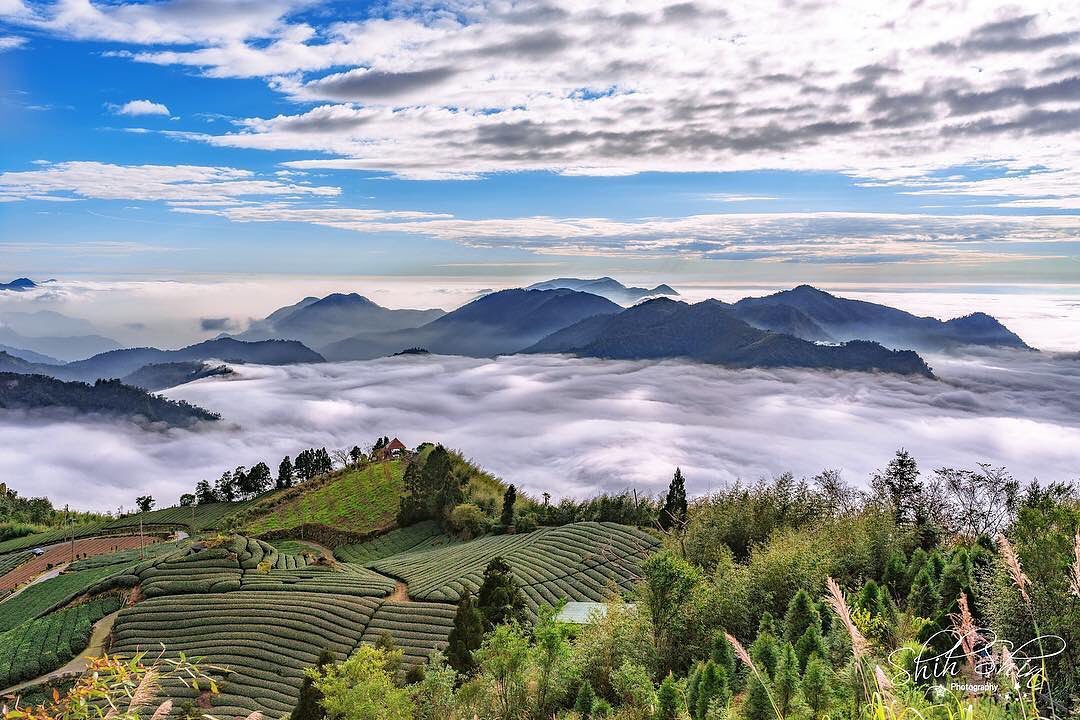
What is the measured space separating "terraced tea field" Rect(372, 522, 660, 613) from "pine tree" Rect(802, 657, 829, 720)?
3681 centimetres

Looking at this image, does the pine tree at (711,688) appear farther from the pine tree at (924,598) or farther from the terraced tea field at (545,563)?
the terraced tea field at (545,563)

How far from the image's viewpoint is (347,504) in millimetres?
104688

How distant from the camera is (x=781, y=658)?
20.0 metres

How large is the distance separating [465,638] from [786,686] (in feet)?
74.2

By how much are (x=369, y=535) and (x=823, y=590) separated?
74653mm

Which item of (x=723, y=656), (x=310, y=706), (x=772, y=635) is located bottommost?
(x=310, y=706)

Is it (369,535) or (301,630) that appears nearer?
(301,630)

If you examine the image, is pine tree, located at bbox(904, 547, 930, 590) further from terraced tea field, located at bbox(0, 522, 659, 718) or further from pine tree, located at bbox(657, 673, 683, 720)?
terraced tea field, located at bbox(0, 522, 659, 718)

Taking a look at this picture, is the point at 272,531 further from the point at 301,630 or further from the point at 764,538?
the point at 764,538

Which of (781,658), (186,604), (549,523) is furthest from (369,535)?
(781,658)

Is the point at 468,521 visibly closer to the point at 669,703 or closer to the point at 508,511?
the point at 508,511

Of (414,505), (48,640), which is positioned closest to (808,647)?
(48,640)

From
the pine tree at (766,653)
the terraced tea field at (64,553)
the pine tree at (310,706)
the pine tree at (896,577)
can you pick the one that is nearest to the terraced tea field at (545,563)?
the pine tree at (310,706)

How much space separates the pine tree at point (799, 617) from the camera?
1005 inches
